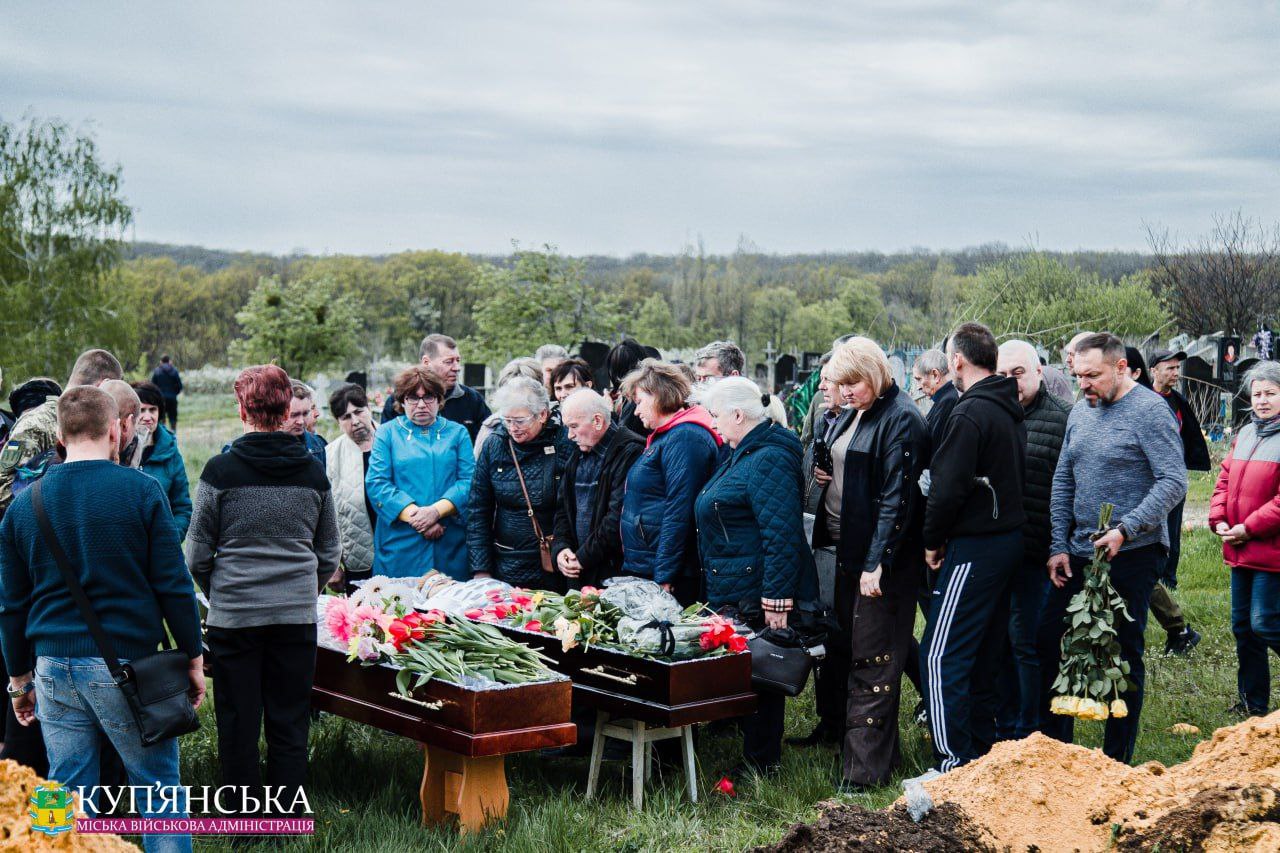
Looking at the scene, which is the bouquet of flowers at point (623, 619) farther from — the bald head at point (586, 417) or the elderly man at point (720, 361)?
the elderly man at point (720, 361)

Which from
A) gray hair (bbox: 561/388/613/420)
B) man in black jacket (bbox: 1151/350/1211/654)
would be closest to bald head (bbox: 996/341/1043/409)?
man in black jacket (bbox: 1151/350/1211/654)

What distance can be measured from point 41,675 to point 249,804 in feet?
4.02

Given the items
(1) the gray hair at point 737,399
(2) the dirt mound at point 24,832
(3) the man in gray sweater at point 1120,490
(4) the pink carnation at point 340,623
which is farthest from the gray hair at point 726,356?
(2) the dirt mound at point 24,832

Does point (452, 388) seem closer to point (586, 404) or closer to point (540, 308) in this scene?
point (586, 404)

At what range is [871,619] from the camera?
5.66 metres

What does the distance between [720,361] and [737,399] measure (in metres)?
1.87

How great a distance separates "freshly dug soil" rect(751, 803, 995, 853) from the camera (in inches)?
142

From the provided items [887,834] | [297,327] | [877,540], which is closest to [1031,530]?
[877,540]

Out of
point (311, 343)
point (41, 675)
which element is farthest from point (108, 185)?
point (41, 675)

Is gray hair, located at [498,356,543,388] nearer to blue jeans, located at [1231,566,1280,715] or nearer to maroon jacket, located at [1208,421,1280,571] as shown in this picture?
maroon jacket, located at [1208,421,1280,571]

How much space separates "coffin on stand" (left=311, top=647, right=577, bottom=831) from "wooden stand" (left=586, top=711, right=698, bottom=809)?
0.48m

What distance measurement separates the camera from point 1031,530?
617 centimetres

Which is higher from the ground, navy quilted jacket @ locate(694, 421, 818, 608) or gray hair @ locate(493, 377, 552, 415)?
gray hair @ locate(493, 377, 552, 415)

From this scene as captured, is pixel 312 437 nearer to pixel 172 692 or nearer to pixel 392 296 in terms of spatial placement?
pixel 172 692
